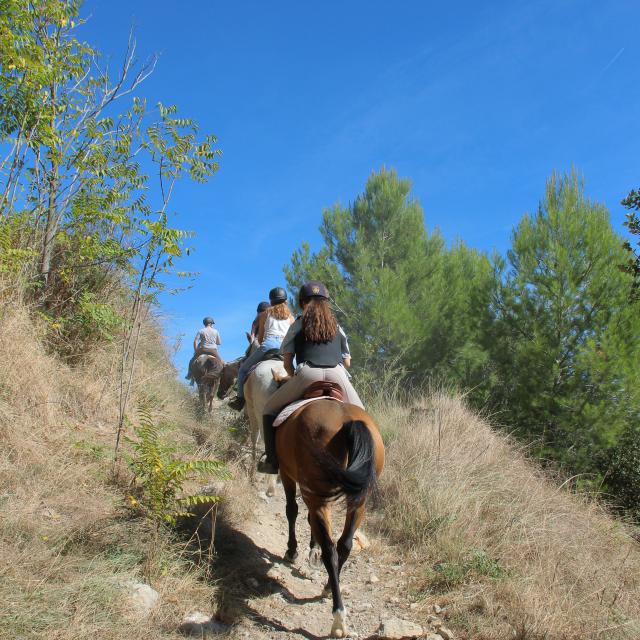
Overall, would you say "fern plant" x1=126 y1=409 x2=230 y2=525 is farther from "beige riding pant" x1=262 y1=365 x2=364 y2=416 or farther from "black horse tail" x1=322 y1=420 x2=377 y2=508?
"black horse tail" x1=322 y1=420 x2=377 y2=508

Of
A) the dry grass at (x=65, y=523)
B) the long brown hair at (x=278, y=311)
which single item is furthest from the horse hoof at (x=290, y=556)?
the long brown hair at (x=278, y=311)

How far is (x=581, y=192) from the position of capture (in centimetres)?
1215

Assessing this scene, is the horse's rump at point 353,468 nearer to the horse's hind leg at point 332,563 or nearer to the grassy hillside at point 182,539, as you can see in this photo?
the horse's hind leg at point 332,563

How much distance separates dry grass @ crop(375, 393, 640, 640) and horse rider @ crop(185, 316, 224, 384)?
602cm

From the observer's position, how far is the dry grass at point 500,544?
380cm

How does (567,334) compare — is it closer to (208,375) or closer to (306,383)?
(208,375)

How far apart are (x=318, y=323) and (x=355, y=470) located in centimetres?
153

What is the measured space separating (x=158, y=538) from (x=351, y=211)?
13.4m

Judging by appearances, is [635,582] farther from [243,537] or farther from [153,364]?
[153,364]

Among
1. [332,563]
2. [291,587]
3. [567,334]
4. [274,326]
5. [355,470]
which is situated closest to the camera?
[355,470]

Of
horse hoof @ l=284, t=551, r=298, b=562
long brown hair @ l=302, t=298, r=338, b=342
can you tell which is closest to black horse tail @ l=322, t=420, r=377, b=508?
long brown hair @ l=302, t=298, r=338, b=342

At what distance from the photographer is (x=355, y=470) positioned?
343cm

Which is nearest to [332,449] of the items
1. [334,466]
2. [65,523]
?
[334,466]

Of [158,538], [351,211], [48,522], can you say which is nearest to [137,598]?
[158,538]
